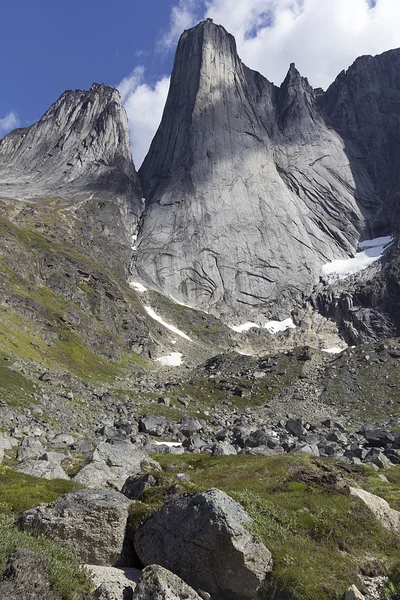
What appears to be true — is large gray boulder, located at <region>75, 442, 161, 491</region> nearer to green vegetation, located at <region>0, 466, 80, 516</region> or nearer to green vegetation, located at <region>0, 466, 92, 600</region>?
green vegetation, located at <region>0, 466, 80, 516</region>

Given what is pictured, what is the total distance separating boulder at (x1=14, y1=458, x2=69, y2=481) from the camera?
21.6 meters

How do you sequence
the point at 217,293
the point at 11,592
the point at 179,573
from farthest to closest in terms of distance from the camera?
the point at 217,293 → the point at 179,573 → the point at 11,592

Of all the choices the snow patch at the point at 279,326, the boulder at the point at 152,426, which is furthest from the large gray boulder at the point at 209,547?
the snow patch at the point at 279,326

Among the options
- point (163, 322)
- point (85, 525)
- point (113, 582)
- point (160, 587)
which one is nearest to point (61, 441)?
point (85, 525)

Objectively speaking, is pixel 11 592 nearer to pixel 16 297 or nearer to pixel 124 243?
pixel 16 297

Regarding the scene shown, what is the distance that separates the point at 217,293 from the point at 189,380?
97.0 m

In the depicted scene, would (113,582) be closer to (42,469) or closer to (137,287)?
(42,469)

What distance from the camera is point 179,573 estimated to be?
11562 mm

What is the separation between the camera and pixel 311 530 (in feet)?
45.8

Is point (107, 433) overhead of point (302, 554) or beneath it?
beneath

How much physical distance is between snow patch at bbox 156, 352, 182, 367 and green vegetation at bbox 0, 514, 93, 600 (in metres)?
107

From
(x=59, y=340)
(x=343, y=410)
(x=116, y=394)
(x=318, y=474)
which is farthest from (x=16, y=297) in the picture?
(x=318, y=474)

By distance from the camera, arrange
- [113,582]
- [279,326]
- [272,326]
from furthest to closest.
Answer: [279,326]
[272,326]
[113,582]

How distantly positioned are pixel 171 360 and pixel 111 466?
3815 inches
